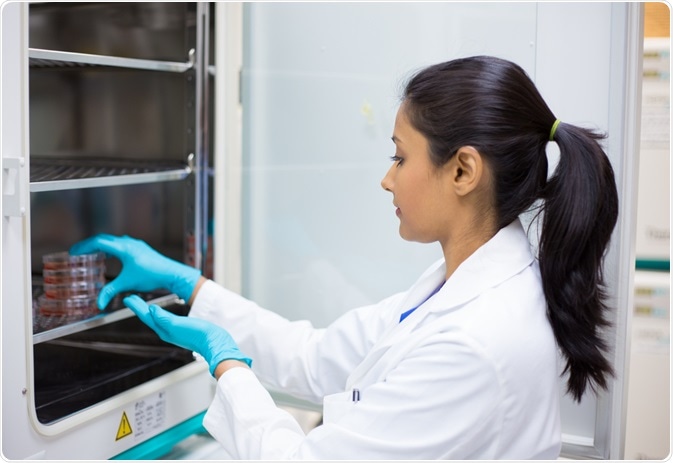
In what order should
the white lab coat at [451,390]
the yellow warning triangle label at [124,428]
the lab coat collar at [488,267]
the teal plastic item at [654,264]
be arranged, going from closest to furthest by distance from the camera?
the white lab coat at [451,390] < the lab coat collar at [488,267] < the yellow warning triangle label at [124,428] < the teal plastic item at [654,264]

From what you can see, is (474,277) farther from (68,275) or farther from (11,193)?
(68,275)

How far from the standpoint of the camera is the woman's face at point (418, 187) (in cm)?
121

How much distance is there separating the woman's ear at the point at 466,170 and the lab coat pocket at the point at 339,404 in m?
0.42

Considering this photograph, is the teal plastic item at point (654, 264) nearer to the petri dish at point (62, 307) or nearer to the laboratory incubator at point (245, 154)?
the laboratory incubator at point (245, 154)

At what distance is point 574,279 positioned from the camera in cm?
118

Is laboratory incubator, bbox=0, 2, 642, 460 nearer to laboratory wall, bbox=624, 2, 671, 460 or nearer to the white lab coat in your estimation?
the white lab coat

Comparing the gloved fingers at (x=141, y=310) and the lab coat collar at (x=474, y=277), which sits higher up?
the lab coat collar at (x=474, y=277)

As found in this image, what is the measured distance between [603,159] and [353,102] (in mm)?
650

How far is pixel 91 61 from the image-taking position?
1334mm

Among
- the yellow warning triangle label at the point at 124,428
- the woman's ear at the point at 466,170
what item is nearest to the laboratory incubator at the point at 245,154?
the yellow warning triangle label at the point at 124,428

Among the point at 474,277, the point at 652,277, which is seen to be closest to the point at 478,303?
the point at 474,277

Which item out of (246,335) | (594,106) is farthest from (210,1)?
(594,106)

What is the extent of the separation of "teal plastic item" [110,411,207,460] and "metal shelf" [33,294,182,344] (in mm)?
289

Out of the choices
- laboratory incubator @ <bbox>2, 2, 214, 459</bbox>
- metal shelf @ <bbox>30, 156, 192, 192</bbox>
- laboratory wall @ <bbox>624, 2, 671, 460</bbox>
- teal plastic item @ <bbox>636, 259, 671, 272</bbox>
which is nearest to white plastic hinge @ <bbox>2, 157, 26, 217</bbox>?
metal shelf @ <bbox>30, 156, 192, 192</bbox>
